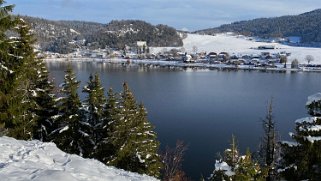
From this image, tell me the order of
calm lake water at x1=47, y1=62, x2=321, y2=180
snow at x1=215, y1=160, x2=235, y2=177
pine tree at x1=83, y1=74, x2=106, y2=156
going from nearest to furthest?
snow at x1=215, y1=160, x2=235, y2=177 → pine tree at x1=83, y1=74, x2=106, y2=156 → calm lake water at x1=47, y1=62, x2=321, y2=180

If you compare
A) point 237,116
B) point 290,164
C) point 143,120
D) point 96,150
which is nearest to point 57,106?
point 96,150

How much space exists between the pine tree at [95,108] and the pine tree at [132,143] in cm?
100

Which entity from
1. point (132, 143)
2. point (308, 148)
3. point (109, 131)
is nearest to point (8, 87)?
point (109, 131)

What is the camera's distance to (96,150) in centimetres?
1781

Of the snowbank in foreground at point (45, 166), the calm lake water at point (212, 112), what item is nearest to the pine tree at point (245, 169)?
the snowbank in foreground at point (45, 166)

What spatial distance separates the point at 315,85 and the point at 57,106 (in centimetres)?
7961

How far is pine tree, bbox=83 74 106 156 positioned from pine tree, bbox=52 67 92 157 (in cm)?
39

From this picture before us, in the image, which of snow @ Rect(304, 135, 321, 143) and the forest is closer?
snow @ Rect(304, 135, 321, 143)

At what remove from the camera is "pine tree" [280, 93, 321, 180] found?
9422 mm

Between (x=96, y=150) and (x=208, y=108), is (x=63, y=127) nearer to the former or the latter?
Result: (x=96, y=150)

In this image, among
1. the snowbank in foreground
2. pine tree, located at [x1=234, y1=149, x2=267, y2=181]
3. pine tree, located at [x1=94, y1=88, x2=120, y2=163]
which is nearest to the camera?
the snowbank in foreground

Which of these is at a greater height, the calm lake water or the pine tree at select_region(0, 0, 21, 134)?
the pine tree at select_region(0, 0, 21, 134)

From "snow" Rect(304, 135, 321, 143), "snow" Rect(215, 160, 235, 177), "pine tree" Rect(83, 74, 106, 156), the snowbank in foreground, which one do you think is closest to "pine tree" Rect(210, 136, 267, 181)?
"snow" Rect(215, 160, 235, 177)

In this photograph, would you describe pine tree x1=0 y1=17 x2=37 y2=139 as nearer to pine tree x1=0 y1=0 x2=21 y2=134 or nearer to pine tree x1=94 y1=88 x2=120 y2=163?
pine tree x1=0 y1=0 x2=21 y2=134
